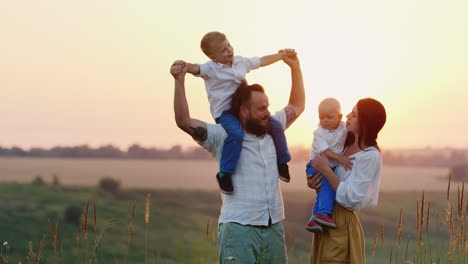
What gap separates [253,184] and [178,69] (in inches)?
39.6

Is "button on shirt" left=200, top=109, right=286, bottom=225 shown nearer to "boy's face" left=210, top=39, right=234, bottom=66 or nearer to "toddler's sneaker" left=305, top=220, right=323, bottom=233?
"toddler's sneaker" left=305, top=220, right=323, bottom=233

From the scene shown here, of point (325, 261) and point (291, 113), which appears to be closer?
point (325, 261)

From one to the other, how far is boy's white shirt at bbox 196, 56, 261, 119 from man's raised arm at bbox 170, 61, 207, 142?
232 millimetres

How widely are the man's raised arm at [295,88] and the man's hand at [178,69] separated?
3.32 feet

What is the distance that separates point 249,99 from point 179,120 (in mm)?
544

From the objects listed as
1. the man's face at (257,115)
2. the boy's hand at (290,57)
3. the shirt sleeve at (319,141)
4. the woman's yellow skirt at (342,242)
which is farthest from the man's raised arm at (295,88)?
the woman's yellow skirt at (342,242)

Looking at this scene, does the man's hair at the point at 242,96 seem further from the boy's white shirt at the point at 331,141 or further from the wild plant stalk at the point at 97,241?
the wild plant stalk at the point at 97,241

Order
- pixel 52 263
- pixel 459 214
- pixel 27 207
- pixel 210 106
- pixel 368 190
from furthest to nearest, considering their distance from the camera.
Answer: pixel 27 207 → pixel 52 263 → pixel 459 214 → pixel 210 106 → pixel 368 190

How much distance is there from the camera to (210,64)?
5.59 metres

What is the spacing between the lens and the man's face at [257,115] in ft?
17.9

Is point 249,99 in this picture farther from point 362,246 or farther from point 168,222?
point 168,222

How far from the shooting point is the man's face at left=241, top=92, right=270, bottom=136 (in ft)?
17.9

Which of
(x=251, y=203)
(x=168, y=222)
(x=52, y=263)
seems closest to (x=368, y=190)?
(x=251, y=203)

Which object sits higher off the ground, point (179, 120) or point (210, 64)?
point (210, 64)
